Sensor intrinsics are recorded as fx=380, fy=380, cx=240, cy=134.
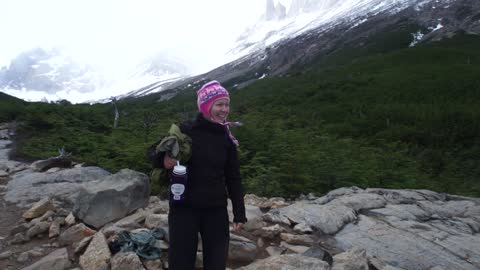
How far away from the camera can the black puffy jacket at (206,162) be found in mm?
3836

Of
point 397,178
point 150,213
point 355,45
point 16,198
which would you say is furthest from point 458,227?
point 355,45

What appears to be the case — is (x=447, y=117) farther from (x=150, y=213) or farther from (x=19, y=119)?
(x=19, y=119)

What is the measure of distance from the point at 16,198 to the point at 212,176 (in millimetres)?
6702

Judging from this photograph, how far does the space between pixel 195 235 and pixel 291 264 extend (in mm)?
1536

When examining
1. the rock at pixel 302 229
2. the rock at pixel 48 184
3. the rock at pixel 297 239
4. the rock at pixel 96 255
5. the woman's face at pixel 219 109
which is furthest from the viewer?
the rock at pixel 48 184

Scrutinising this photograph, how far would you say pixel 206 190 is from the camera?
3.87 metres

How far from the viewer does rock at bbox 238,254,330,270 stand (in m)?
4.74

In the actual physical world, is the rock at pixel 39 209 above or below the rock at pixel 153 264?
above

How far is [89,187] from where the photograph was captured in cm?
678

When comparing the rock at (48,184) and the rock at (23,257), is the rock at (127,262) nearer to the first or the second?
the rock at (23,257)

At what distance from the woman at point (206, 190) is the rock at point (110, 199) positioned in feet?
10.1

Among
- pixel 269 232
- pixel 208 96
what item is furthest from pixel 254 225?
pixel 208 96

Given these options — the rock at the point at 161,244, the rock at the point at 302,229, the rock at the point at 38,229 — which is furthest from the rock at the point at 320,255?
the rock at the point at 38,229

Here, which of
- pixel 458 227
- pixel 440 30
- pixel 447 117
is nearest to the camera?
pixel 458 227
